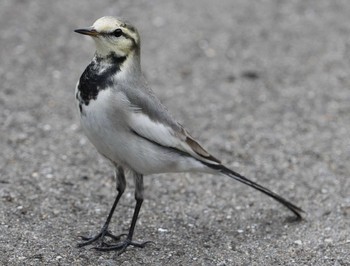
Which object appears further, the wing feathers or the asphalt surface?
the asphalt surface

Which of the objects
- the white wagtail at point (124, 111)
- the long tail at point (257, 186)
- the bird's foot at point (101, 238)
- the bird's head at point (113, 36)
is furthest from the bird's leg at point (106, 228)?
the bird's head at point (113, 36)

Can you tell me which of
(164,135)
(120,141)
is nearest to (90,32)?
(120,141)

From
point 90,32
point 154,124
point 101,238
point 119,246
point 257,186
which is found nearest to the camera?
point 90,32

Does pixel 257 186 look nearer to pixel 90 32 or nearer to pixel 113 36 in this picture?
pixel 113 36

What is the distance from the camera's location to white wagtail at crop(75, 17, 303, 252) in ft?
15.6

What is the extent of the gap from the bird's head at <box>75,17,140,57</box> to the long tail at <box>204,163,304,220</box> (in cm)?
107

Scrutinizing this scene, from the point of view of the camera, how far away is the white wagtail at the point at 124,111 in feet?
15.6

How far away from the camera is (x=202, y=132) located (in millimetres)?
7348

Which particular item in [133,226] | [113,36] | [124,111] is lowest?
[133,226]

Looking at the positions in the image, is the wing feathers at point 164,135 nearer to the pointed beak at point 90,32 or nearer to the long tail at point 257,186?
the long tail at point 257,186

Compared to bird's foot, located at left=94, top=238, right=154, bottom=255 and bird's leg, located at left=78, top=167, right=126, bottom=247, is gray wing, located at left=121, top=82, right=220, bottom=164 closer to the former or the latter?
bird's leg, located at left=78, top=167, right=126, bottom=247

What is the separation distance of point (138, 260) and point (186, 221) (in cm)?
85

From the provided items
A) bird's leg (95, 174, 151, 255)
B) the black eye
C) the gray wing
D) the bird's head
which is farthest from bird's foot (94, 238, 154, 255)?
the black eye

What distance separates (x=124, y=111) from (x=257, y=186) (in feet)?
4.34
